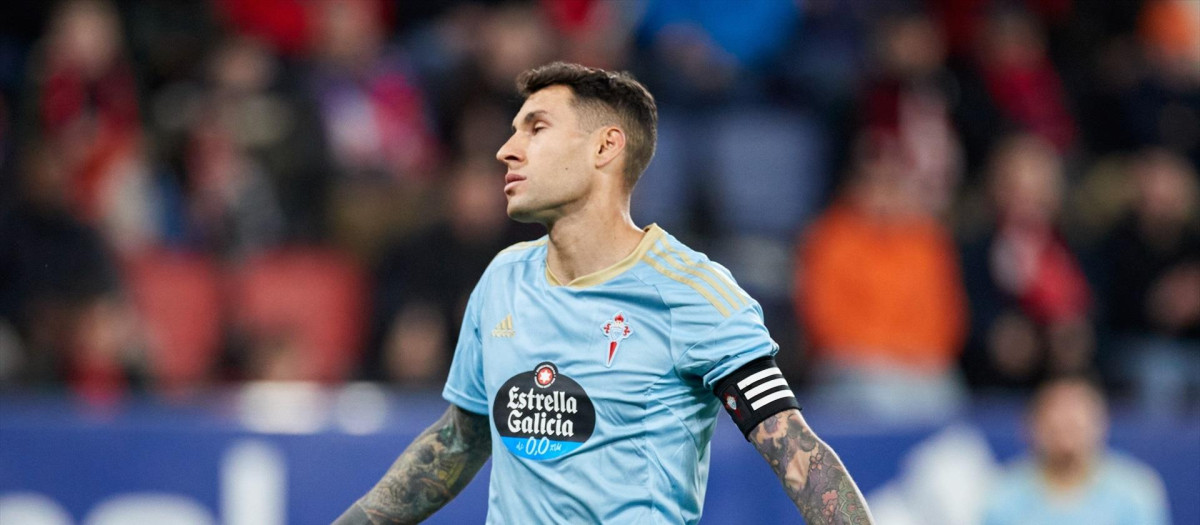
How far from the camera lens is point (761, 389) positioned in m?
3.76

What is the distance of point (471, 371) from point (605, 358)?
20.2 inches

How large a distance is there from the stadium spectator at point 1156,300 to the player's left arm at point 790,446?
21.7 ft

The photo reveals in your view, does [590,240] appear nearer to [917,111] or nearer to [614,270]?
[614,270]

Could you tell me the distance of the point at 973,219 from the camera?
10406 mm

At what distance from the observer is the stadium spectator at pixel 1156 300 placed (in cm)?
976

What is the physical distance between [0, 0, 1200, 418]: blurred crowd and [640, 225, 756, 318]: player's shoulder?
4581 mm

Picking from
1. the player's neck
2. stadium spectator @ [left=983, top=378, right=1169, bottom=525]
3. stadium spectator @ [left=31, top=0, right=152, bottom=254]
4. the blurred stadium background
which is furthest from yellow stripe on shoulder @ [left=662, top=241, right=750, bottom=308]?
stadium spectator @ [left=31, top=0, right=152, bottom=254]

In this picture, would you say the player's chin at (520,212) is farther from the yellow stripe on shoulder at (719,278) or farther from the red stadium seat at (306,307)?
the red stadium seat at (306,307)

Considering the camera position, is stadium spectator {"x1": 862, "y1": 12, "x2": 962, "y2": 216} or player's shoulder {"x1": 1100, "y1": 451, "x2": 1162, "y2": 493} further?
stadium spectator {"x1": 862, "y1": 12, "x2": 962, "y2": 216}

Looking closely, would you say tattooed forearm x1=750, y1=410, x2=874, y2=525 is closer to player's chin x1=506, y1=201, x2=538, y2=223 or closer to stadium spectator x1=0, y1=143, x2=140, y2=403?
player's chin x1=506, y1=201, x2=538, y2=223

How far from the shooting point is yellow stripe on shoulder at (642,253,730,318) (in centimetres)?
387

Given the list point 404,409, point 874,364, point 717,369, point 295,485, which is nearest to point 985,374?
point 874,364

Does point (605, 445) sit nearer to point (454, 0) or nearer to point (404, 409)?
point (404, 409)

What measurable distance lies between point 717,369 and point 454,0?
795cm
